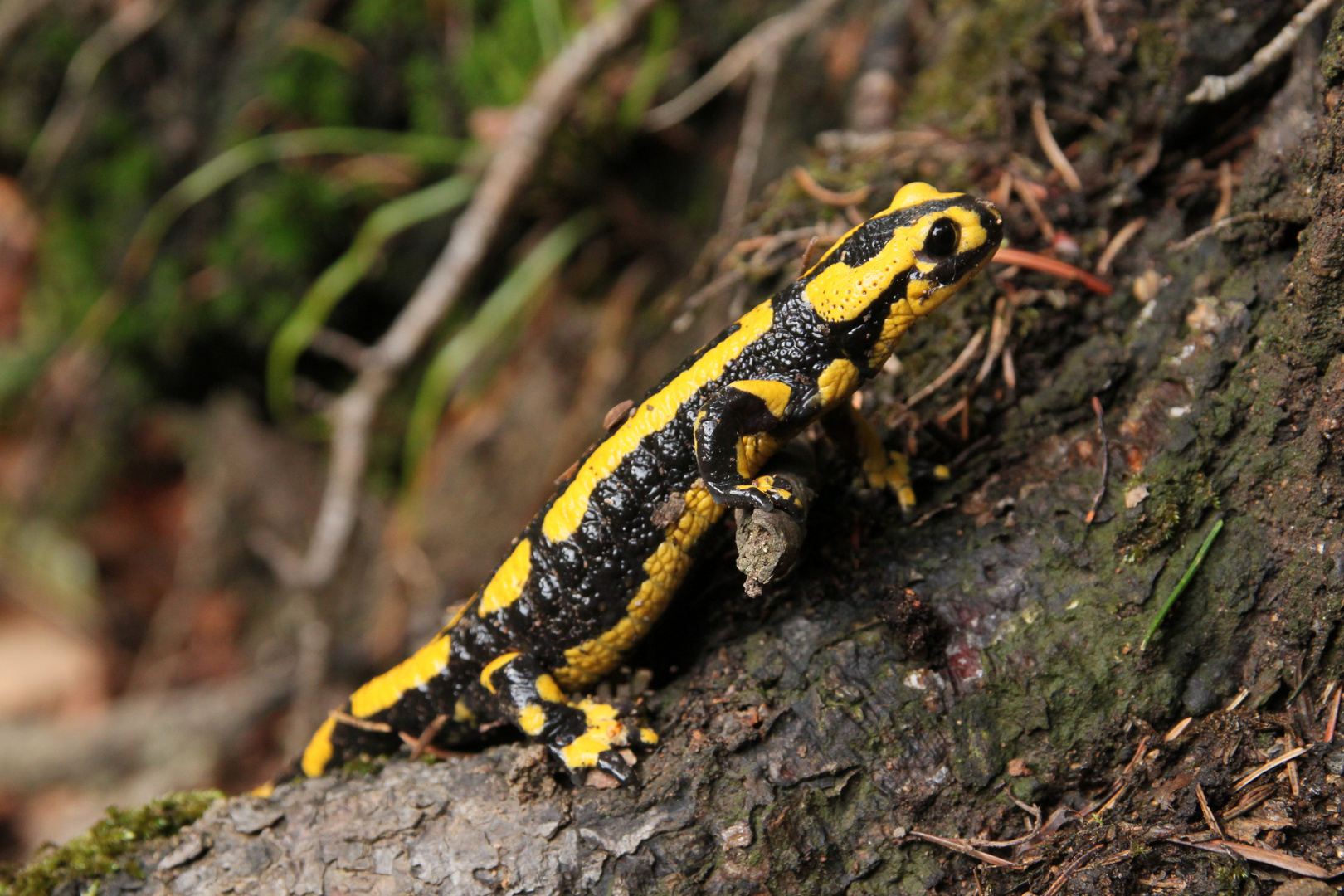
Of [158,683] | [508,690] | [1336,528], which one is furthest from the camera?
[158,683]

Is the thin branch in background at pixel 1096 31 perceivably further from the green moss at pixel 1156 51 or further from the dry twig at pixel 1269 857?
the dry twig at pixel 1269 857

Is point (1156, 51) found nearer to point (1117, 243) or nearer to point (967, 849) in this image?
point (1117, 243)

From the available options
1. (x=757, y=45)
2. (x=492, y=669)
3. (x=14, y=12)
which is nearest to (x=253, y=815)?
(x=492, y=669)

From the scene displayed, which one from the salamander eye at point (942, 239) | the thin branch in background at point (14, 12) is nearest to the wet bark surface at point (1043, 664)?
the salamander eye at point (942, 239)

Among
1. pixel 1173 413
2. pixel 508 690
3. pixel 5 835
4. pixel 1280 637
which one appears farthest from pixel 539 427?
pixel 5 835

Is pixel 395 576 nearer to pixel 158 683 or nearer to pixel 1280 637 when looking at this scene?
pixel 158 683

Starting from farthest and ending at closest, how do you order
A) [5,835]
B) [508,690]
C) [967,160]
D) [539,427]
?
[5,835]
[539,427]
[967,160]
[508,690]

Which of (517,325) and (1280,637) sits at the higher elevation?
(517,325)
